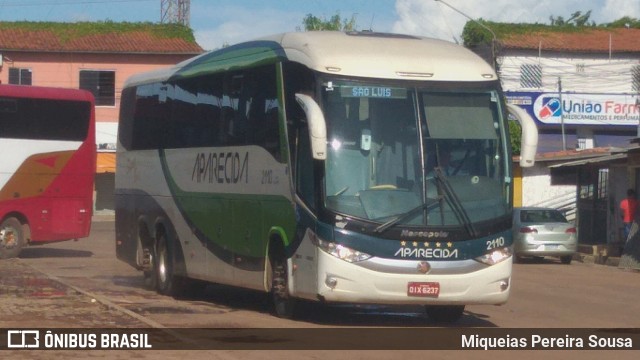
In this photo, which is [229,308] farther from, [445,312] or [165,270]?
[445,312]

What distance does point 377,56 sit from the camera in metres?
14.3

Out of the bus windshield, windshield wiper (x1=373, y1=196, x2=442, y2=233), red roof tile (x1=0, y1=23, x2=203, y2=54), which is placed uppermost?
red roof tile (x1=0, y1=23, x2=203, y2=54)

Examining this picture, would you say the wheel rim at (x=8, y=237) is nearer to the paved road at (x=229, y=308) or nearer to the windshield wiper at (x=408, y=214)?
the paved road at (x=229, y=308)

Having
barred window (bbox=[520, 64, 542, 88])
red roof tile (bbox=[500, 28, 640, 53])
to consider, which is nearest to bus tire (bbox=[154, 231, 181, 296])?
red roof tile (bbox=[500, 28, 640, 53])

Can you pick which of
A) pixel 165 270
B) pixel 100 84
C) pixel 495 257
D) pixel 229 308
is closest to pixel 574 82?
pixel 100 84

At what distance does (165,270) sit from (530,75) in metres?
41.4

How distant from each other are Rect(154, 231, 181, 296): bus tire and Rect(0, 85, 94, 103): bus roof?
10.3 metres

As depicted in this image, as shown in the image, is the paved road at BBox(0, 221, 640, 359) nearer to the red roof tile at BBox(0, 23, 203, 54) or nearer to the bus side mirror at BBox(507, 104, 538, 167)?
the bus side mirror at BBox(507, 104, 538, 167)

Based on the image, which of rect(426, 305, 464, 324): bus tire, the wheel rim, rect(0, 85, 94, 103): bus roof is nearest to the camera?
rect(426, 305, 464, 324): bus tire

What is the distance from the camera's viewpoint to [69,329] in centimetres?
1262

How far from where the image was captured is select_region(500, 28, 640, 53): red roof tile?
190ft

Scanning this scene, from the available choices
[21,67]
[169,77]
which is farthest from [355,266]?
[21,67]

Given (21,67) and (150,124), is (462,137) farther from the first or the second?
(21,67)

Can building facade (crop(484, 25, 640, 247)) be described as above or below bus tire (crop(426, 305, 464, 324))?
above
